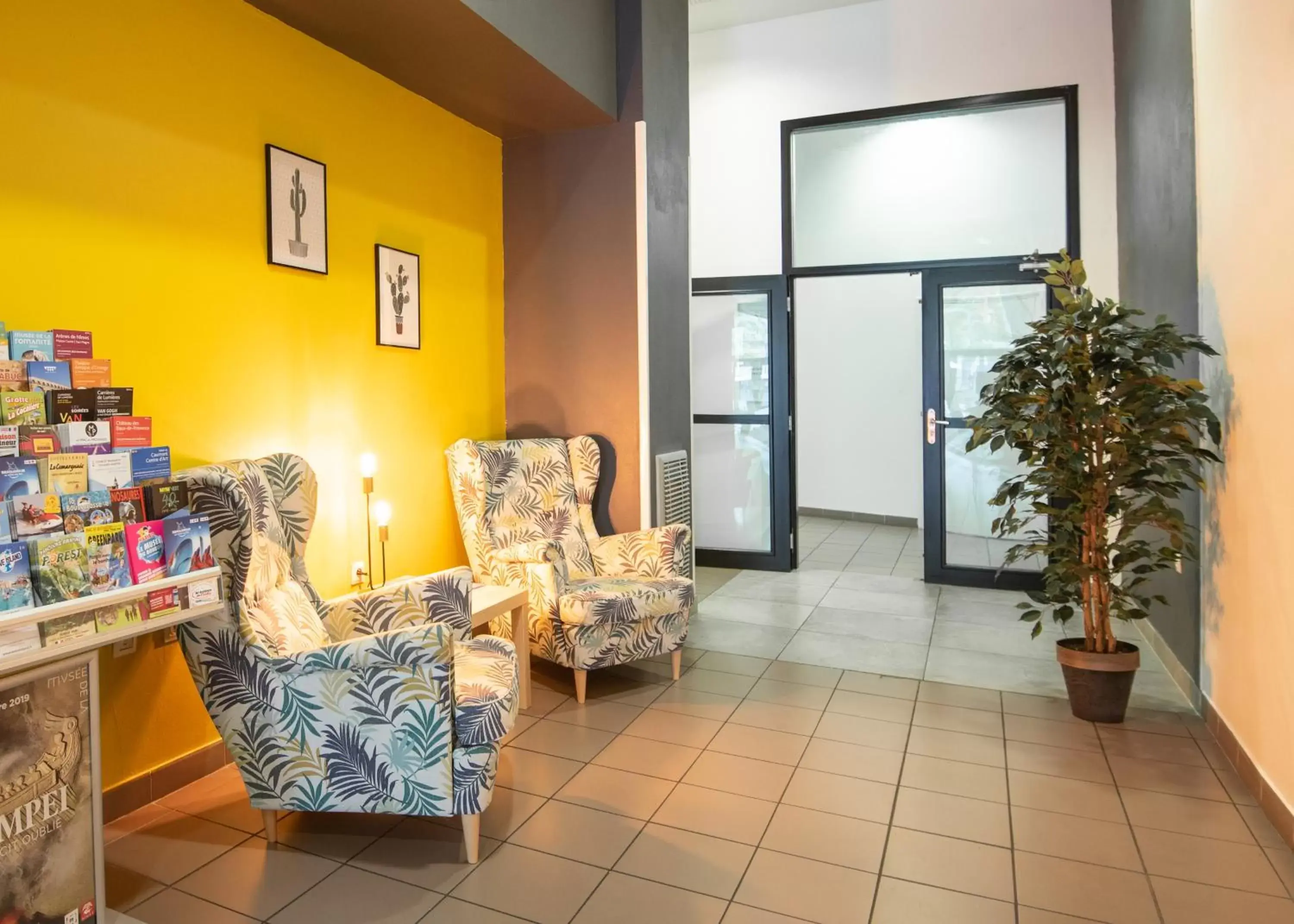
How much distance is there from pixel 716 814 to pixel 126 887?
1545 mm

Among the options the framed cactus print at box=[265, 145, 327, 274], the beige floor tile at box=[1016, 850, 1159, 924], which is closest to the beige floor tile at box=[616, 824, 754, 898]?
the beige floor tile at box=[1016, 850, 1159, 924]

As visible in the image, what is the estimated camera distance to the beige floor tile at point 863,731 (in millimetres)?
2961

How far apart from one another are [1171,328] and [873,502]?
17.0ft

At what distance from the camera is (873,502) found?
7984mm

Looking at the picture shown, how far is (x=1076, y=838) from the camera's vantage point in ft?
7.58

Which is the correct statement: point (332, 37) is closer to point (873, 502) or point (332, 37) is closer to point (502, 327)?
point (502, 327)

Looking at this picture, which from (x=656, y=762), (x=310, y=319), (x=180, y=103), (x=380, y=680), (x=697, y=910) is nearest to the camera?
(x=697, y=910)

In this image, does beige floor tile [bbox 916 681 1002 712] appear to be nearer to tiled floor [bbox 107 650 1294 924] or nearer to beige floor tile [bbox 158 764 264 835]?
tiled floor [bbox 107 650 1294 924]

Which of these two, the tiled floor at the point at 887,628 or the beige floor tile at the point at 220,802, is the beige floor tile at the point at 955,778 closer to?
the tiled floor at the point at 887,628

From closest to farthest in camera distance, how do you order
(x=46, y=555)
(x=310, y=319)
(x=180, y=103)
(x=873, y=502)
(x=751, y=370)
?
(x=46, y=555)
(x=180, y=103)
(x=310, y=319)
(x=751, y=370)
(x=873, y=502)

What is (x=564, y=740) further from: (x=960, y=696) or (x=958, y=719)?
(x=960, y=696)

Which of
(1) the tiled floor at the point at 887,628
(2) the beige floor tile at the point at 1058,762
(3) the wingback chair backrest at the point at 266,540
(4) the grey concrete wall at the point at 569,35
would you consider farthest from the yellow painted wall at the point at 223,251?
(2) the beige floor tile at the point at 1058,762

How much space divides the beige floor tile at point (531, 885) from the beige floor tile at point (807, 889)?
0.40m

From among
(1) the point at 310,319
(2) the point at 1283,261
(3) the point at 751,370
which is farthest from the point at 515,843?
(3) the point at 751,370
